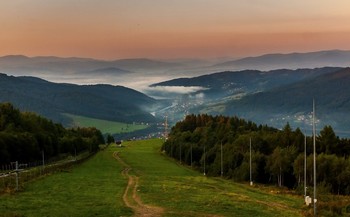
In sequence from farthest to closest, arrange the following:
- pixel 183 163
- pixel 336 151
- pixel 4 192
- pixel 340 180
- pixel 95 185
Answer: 1. pixel 183 163
2. pixel 336 151
3. pixel 340 180
4. pixel 95 185
5. pixel 4 192

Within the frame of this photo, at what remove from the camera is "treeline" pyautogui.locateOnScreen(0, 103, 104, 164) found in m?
125

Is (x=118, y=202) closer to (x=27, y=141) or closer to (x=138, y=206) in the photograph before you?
(x=138, y=206)

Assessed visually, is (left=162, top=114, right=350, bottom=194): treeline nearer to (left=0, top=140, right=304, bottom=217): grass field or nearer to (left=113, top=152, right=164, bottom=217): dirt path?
(left=0, top=140, right=304, bottom=217): grass field

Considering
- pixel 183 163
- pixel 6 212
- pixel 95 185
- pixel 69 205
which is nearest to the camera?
pixel 6 212

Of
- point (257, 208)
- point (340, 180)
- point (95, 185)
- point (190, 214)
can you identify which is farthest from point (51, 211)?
point (340, 180)

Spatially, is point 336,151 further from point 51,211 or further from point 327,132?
point 51,211

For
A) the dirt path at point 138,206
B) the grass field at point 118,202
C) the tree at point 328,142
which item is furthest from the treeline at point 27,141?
the tree at point 328,142

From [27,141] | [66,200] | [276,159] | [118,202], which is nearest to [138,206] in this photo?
[118,202]

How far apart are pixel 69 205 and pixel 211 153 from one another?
98504 mm

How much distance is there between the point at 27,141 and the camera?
133 metres

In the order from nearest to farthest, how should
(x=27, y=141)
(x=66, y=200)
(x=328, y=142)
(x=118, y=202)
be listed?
(x=118, y=202)
(x=66, y=200)
(x=27, y=141)
(x=328, y=142)

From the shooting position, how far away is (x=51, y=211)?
4116 centimetres

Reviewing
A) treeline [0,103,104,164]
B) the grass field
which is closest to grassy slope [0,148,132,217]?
the grass field

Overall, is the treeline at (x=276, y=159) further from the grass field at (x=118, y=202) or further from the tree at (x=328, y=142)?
the grass field at (x=118, y=202)
